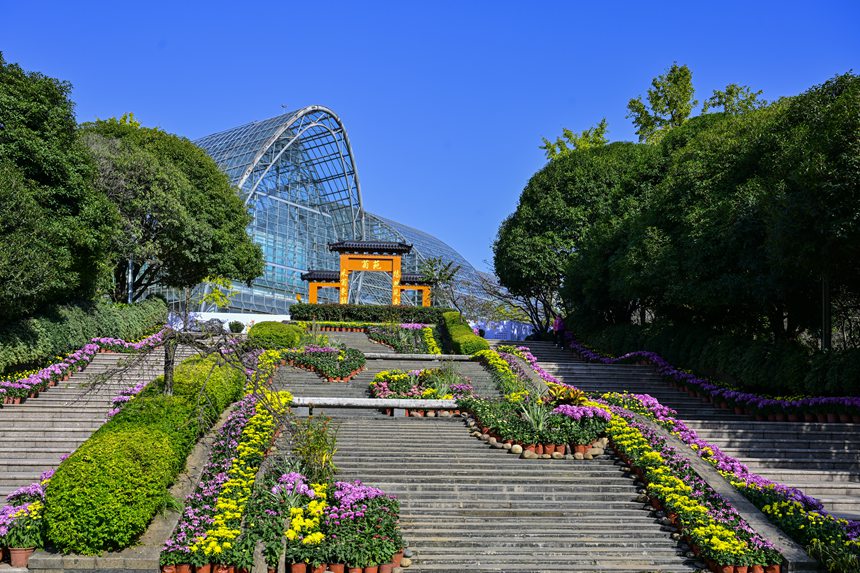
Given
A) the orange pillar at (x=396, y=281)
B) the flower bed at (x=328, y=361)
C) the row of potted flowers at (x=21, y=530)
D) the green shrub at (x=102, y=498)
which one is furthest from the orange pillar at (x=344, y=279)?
the row of potted flowers at (x=21, y=530)

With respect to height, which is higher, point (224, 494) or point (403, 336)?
point (403, 336)

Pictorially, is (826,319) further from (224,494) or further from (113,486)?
(113,486)

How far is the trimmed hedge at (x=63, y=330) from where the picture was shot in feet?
50.1

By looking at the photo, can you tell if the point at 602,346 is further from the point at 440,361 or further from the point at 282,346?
the point at 282,346

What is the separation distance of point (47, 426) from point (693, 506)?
10226mm

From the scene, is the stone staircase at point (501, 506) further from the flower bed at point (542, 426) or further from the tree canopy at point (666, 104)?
the tree canopy at point (666, 104)

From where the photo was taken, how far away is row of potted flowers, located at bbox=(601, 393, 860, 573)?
8.14m

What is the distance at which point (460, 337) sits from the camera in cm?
2416

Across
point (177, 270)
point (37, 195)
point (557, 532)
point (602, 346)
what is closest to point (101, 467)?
point (557, 532)

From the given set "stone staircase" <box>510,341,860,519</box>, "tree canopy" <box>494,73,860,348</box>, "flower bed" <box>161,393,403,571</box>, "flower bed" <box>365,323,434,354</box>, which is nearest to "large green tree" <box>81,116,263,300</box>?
"flower bed" <box>365,323,434,354</box>

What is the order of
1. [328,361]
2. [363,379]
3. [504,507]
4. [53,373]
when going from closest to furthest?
[504,507] → [53,373] → [363,379] → [328,361]

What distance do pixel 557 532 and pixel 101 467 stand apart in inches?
202

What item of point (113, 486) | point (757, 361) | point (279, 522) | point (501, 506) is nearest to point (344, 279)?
point (757, 361)

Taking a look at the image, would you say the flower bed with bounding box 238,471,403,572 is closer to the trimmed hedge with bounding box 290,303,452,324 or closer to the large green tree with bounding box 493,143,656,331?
the large green tree with bounding box 493,143,656,331
